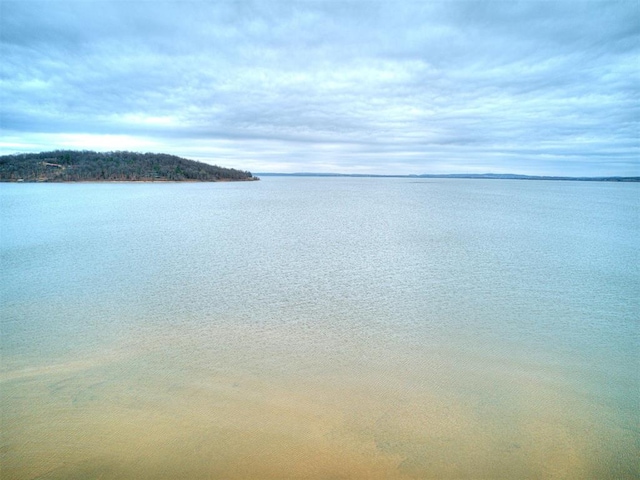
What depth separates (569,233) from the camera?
21297mm

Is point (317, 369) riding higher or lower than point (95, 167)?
lower

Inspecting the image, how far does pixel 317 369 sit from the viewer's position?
599 centimetres

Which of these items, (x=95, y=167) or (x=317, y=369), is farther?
(x=95, y=167)

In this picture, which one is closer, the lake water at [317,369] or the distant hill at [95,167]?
the lake water at [317,369]

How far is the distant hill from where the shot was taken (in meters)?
95.6

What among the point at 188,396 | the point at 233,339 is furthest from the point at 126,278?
the point at 188,396

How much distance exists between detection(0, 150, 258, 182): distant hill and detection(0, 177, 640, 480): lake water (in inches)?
3880

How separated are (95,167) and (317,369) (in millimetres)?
111987

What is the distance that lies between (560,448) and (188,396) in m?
4.69

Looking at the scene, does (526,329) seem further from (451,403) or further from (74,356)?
(74,356)

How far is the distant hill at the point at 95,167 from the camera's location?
9562cm

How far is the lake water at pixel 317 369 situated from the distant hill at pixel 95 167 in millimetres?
98560

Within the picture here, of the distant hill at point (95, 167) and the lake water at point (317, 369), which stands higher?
the distant hill at point (95, 167)

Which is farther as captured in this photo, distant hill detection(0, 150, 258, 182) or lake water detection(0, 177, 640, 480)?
distant hill detection(0, 150, 258, 182)
